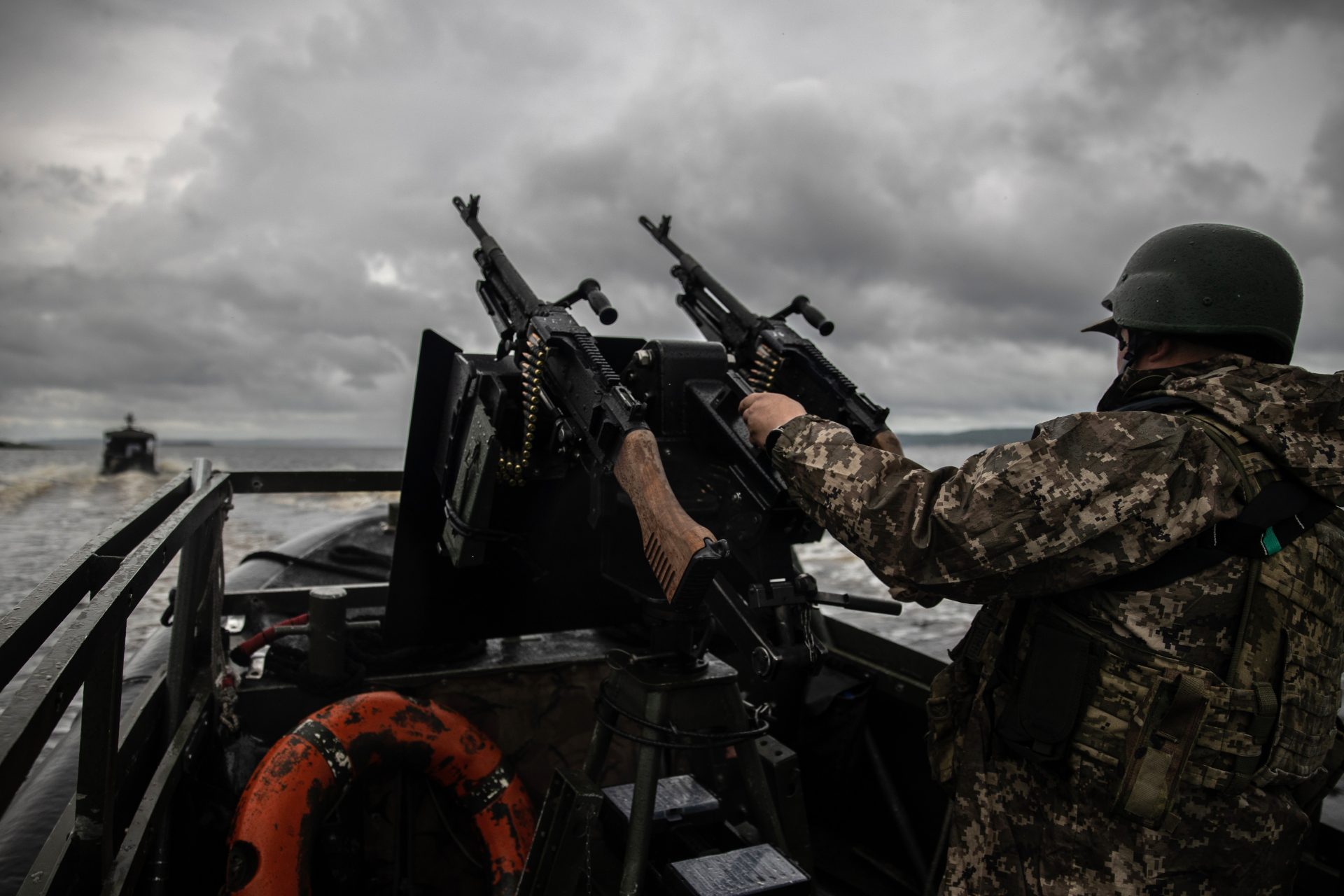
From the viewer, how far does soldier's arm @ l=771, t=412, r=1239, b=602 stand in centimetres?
171

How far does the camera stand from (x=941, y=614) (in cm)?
772

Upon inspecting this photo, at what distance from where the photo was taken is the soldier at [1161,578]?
5.72 feet

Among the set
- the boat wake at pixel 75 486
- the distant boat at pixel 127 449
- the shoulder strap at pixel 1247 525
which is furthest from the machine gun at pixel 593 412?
the distant boat at pixel 127 449

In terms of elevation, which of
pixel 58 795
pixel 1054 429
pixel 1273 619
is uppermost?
pixel 1054 429

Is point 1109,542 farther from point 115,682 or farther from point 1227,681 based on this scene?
point 115,682

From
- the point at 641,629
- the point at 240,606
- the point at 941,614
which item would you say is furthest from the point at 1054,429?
the point at 941,614

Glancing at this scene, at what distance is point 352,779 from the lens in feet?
9.51

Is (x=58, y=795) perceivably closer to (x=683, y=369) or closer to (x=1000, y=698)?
(x=683, y=369)

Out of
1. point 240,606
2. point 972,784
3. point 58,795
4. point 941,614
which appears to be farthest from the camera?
point 941,614

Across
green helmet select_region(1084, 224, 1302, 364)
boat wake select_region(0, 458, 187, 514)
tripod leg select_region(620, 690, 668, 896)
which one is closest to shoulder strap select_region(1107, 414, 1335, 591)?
green helmet select_region(1084, 224, 1302, 364)

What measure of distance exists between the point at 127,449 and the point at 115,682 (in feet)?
105

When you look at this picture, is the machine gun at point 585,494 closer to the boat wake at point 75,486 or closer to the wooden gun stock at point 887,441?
the wooden gun stock at point 887,441

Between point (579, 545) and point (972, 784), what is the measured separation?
184cm

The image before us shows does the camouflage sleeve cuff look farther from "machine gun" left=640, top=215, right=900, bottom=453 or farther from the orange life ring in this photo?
the orange life ring
